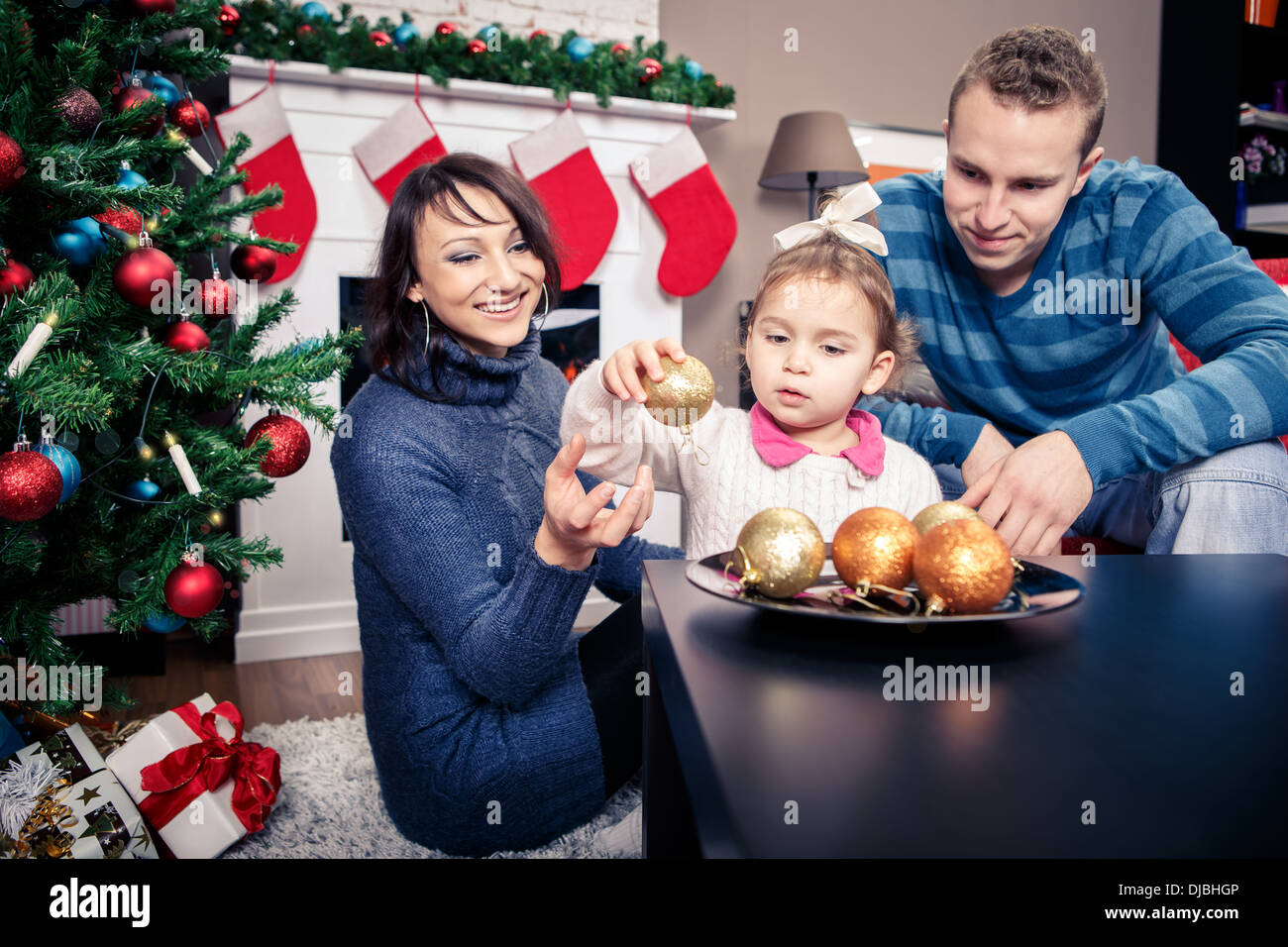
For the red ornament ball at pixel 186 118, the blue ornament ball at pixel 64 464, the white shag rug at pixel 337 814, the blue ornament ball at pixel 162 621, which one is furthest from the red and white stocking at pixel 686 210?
the blue ornament ball at pixel 64 464

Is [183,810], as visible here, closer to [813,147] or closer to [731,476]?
[731,476]

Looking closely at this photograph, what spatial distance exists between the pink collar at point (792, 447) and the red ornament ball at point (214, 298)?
3.05 ft

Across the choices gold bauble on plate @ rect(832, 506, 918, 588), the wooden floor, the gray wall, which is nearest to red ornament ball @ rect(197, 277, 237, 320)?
the wooden floor

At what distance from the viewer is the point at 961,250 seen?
153 centimetres

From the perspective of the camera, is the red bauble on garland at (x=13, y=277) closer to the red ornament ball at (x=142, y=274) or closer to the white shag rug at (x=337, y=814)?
the red ornament ball at (x=142, y=274)

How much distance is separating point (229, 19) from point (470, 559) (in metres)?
1.89

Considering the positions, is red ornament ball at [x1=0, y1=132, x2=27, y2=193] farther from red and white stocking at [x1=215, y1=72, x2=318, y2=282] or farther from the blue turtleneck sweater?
red and white stocking at [x1=215, y1=72, x2=318, y2=282]

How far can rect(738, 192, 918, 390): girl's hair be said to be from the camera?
3.84ft

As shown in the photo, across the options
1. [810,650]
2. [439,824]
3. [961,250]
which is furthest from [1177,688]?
[961,250]

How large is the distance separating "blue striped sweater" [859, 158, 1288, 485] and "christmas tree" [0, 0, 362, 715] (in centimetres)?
105

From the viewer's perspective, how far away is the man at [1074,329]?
1137mm

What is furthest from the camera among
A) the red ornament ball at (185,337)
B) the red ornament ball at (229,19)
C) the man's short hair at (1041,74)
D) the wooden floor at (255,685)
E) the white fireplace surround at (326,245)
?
the white fireplace surround at (326,245)

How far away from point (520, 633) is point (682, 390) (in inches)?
13.4

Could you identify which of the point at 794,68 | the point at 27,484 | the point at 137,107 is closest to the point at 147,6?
the point at 137,107
